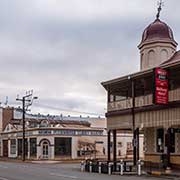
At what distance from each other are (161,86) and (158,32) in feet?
39.3

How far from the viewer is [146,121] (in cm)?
3562

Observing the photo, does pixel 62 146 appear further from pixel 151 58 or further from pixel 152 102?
pixel 152 102

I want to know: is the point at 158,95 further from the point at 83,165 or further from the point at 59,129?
the point at 59,129

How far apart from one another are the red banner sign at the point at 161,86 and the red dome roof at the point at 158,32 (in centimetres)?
1118

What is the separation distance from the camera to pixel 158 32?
143ft

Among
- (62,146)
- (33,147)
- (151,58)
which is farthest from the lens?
(33,147)

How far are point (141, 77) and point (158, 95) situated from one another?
145 inches

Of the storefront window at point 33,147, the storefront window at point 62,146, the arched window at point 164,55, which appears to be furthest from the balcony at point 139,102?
the storefront window at point 33,147

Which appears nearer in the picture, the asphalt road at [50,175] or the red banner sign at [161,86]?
the asphalt road at [50,175]

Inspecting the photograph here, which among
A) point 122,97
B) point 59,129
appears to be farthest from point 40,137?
point 122,97

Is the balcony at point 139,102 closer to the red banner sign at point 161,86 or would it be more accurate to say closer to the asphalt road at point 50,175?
the red banner sign at point 161,86

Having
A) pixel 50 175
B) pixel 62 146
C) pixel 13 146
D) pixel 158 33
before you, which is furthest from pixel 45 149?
pixel 50 175

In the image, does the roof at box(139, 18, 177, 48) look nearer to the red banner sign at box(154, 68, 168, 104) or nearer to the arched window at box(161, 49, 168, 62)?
the arched window at box(161, 49, 168, 62)

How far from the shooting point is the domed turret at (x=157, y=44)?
43.5 meters
